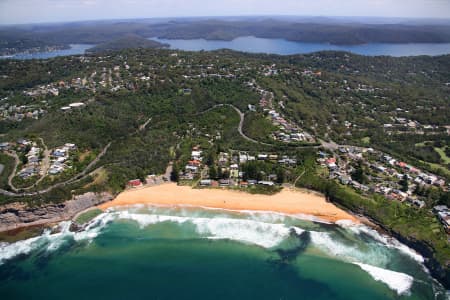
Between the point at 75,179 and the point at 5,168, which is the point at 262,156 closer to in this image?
the point at 75,179

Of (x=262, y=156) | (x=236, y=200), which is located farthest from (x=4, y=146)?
(x=262, y=156)

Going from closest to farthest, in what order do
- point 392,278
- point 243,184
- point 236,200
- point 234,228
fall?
point 392,278 < point 234,228 < point 236,200 < point 243,184

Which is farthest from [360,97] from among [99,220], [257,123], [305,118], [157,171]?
[99,220]

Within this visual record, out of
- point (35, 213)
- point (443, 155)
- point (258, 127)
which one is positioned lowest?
point (35, 213)

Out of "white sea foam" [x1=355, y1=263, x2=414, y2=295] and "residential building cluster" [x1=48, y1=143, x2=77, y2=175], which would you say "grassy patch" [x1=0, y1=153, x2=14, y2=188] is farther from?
"white sea foam" [x1=355, y1=263, x2=414, y2=295]

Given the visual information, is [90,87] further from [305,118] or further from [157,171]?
[305,118]

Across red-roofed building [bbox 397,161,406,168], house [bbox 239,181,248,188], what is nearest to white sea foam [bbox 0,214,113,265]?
house [bbox 239,181,248,188]

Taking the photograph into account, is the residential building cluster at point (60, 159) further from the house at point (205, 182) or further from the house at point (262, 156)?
the house at point (262, 156)
